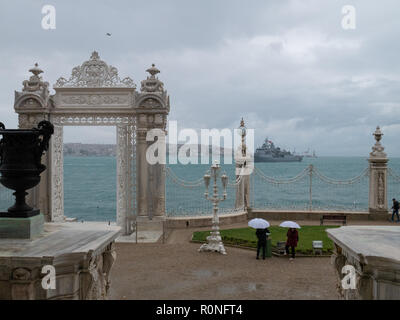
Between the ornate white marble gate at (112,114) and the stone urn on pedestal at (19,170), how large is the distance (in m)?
7.57

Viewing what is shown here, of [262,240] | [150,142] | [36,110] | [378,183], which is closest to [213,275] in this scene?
[262,240]

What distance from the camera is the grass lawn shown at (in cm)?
1172

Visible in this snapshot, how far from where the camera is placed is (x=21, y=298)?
4766mm

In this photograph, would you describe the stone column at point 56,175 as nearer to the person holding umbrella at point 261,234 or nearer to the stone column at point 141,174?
the stone column at point 141,174

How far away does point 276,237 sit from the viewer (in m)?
13.3

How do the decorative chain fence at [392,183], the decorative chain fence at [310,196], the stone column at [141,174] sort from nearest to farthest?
the stone column at [141,174]
the decorative chain fence at [392,183]
the decorative chain fence at [310,196]

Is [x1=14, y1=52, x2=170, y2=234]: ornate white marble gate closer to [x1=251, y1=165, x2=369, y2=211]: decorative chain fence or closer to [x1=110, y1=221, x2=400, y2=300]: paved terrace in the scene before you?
[x1=110, y1=221, x2=400, y2=300]: paved terrace

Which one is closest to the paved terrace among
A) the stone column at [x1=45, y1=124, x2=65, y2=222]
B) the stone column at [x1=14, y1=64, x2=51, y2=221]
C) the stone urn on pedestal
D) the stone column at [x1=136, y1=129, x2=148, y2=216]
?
the stone column at [x1=136, y1=129, x2=148, y2=216]

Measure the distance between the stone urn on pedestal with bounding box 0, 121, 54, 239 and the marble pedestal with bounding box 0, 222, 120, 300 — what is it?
212 mm

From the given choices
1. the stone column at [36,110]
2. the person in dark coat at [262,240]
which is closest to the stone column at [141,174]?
the stone column at [36,110]

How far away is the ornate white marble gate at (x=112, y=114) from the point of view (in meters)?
13.5
